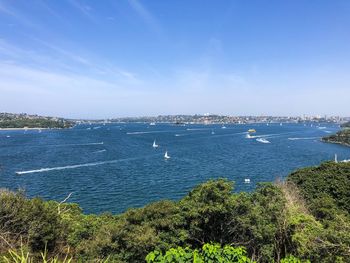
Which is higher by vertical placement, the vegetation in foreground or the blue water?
the vegetation in foreground

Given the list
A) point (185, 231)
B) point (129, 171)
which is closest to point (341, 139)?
point (129, 171)

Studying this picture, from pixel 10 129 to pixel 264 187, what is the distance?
17955cm

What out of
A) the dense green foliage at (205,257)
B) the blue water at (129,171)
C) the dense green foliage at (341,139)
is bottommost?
the blue water at (129,171)

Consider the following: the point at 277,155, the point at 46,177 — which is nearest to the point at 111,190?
the point at 46,177

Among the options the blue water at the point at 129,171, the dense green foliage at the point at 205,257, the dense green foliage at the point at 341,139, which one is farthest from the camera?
the dense green foliage at the point at 341,139

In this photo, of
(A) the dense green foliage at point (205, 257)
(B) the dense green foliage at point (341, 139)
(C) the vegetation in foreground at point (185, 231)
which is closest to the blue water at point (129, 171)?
(C) the vegetation in foreground at point (185, 231)

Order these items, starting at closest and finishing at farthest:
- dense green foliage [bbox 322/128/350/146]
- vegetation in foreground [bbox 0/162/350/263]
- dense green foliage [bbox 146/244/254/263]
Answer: dense green foliage [bbox 146/244/254/263] → vegetation in foreground [bbox 0/162/350/263] → dense green foliage [bbox 322/128/350/146]

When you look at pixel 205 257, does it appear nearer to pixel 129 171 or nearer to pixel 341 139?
pixel 129 171

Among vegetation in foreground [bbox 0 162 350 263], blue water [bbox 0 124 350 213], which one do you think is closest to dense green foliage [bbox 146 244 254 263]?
vegetation in foreground [bbox 0 162 350 263]

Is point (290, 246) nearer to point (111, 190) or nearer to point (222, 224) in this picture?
point (222, 224)

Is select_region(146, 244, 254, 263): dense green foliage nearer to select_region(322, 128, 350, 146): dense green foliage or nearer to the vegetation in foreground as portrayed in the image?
the vegetation in foreground

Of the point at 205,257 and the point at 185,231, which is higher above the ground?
the point at 205,257

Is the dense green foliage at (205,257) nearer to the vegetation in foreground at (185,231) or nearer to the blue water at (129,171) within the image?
the vegetation in foreground at (185,231)

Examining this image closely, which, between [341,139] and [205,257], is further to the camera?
[341,139]
